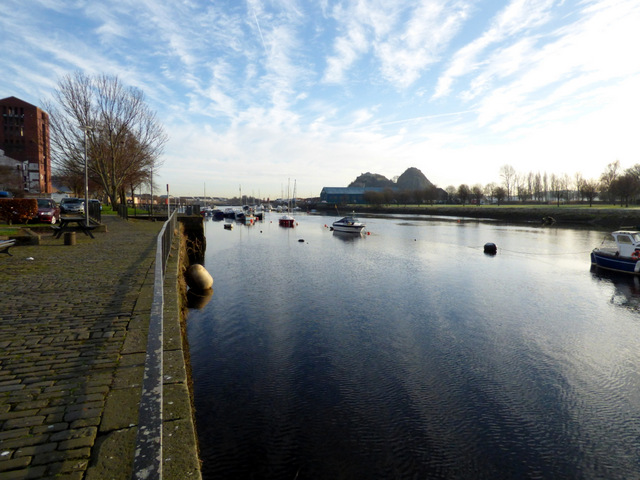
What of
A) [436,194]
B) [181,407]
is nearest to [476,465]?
[181,407]

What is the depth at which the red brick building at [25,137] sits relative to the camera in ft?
296

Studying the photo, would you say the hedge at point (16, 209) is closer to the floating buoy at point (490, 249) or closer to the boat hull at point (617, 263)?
the floating buoy at point (490, 249)

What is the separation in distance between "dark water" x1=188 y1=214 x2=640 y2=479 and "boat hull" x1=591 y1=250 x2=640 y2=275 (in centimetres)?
551

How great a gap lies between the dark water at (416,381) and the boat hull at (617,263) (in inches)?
217

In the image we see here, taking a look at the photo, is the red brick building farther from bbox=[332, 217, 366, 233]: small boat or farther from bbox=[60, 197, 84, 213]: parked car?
bbox=[332, 217, 366, 233]: small boat

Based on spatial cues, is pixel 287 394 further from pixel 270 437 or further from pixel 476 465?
pixel 476 465

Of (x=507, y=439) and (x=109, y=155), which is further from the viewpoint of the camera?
(x=109, y=155)

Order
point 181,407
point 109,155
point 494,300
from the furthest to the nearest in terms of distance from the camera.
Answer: point 109,155
point 494,300
point 181,407

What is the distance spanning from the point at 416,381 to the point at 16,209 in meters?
26.8

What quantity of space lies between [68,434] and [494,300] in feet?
57.1

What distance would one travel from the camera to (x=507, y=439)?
7.61m

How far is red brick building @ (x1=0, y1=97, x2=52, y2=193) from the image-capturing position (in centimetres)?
9012

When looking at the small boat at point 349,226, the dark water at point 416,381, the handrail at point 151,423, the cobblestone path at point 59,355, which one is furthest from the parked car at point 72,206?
the handrail at point 151,423

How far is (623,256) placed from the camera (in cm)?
2553
